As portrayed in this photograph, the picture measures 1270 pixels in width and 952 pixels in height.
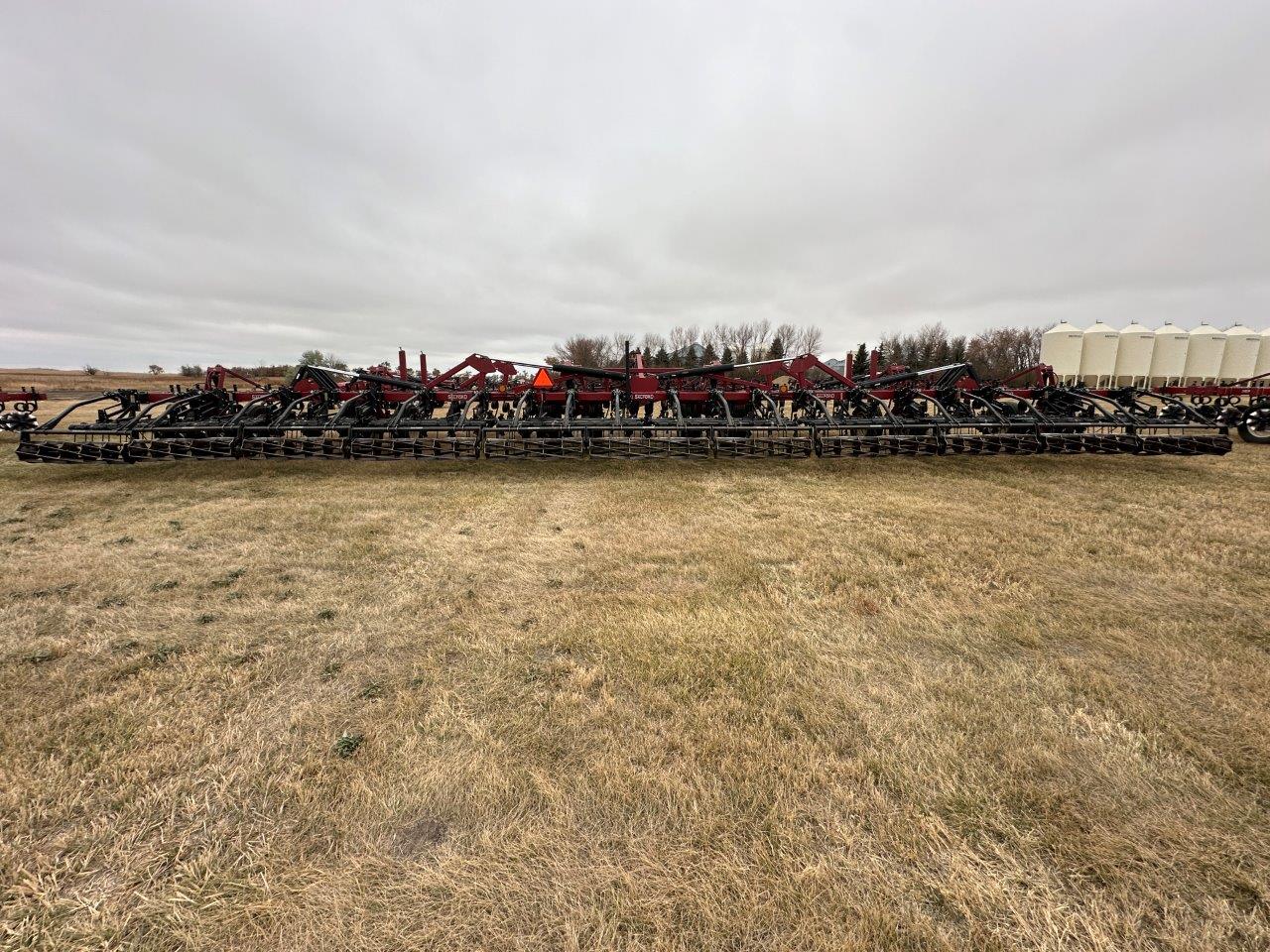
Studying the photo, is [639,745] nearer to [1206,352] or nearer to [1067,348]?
[1067,348]

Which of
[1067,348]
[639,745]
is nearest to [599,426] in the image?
[639,745]

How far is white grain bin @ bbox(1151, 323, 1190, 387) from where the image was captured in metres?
51.0

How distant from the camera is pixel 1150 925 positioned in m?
1.40

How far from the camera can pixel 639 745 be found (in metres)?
2.09

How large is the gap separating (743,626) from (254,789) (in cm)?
256

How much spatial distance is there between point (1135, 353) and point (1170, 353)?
4.47 meters

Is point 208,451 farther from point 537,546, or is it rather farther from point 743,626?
point 743,626

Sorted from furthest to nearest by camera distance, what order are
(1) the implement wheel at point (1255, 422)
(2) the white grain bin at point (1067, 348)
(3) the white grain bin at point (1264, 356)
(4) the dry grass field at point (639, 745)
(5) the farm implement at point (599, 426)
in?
(2) the white grain bin at point (1067, 348) < (3) the white grain bin at point (1264, 356) < (1) the implement wheel at point (1255, 422) < (5) the farm implement at point (599, 426) < (4) the dry grass field at point (639, 745)

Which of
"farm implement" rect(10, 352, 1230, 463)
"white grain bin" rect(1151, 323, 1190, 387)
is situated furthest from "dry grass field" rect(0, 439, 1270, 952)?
"white grain bin" rect(1151, 323, 1190, 387)

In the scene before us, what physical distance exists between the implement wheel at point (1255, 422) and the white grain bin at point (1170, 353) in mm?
59551

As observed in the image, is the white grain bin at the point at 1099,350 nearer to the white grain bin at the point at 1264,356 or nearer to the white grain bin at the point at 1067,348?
the white grain bin at the point at 1067,348

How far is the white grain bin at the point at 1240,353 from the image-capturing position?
164ft

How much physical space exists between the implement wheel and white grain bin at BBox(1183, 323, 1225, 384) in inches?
2451

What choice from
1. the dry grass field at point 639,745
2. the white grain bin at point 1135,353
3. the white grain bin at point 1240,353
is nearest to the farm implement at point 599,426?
the dry grass field at point 639,745
